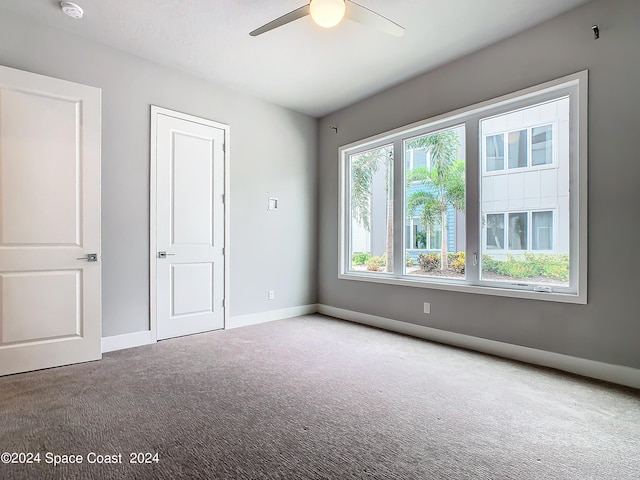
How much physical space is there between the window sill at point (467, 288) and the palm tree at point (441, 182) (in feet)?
0.83

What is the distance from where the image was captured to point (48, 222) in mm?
2926

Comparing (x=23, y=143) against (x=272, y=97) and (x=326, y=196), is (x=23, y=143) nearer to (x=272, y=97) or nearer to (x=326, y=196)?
(x=272, y=97)

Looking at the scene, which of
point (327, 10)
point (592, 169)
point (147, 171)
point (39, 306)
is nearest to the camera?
point (327, 10)

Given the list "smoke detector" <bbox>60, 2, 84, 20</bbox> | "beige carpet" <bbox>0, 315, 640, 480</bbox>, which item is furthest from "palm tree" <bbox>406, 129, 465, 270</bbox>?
"smoke detector" <bbox>60, 2, 84, 20</bbox>

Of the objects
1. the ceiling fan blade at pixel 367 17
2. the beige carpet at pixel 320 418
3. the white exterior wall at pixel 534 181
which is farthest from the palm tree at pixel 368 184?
the ceiling fan blade at pixel 367 17

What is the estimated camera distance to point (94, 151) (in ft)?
10.2

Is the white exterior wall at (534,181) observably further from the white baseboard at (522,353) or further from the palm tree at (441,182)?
the white baseboard at (522,353)

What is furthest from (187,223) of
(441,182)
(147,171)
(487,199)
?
(487,199)

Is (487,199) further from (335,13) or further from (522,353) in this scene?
(335,13)

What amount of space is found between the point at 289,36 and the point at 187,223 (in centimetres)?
225

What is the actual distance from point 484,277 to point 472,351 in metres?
0.75

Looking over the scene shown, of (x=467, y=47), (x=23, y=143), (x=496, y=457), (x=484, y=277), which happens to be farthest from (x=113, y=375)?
(x=467, y=47)

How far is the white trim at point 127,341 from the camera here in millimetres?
3365

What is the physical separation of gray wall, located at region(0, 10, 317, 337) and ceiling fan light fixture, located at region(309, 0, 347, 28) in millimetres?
2274
